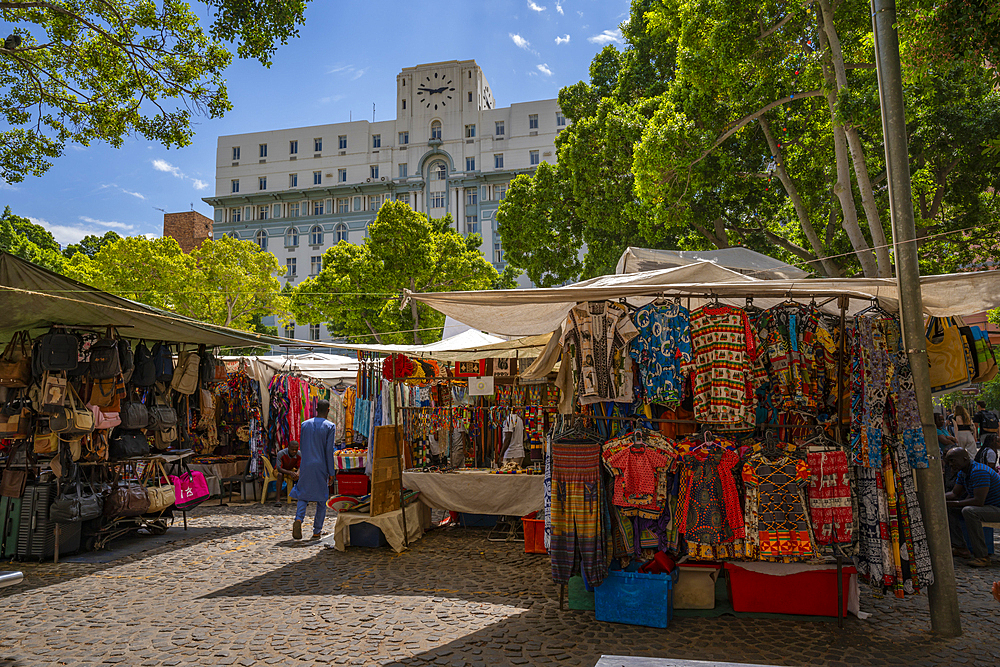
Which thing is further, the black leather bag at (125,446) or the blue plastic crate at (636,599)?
the black leather bag at (125,446)

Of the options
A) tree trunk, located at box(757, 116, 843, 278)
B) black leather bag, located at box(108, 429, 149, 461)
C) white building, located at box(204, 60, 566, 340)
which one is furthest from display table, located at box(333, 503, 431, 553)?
white building, located at box(204, 60, 566, 340)

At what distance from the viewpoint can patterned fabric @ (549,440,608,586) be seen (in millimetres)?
4809

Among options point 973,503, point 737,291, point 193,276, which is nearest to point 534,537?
point 737,291

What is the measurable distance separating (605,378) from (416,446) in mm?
4864

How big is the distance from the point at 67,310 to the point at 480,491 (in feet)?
17.1

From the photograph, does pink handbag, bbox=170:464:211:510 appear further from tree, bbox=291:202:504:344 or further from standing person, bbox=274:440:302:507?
tree, bbox=291:202:504:344

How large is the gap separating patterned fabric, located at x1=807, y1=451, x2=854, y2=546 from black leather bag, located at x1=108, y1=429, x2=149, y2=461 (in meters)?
7.97

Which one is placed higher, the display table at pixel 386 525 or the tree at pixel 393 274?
the tree at pixel 393 274

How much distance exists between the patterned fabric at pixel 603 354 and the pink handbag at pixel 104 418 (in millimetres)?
6073

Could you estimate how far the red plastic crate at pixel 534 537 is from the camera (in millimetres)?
7172

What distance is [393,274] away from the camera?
2539cm

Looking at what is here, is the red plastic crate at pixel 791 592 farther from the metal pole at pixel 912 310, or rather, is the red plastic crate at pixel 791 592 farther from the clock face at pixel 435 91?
the clock face at pixel 435 91

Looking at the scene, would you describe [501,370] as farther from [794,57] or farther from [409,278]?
[409,278]

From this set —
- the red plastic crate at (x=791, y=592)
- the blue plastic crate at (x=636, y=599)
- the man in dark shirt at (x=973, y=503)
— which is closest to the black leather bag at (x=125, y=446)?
the blue plastic crate at (x=636, y=599)
